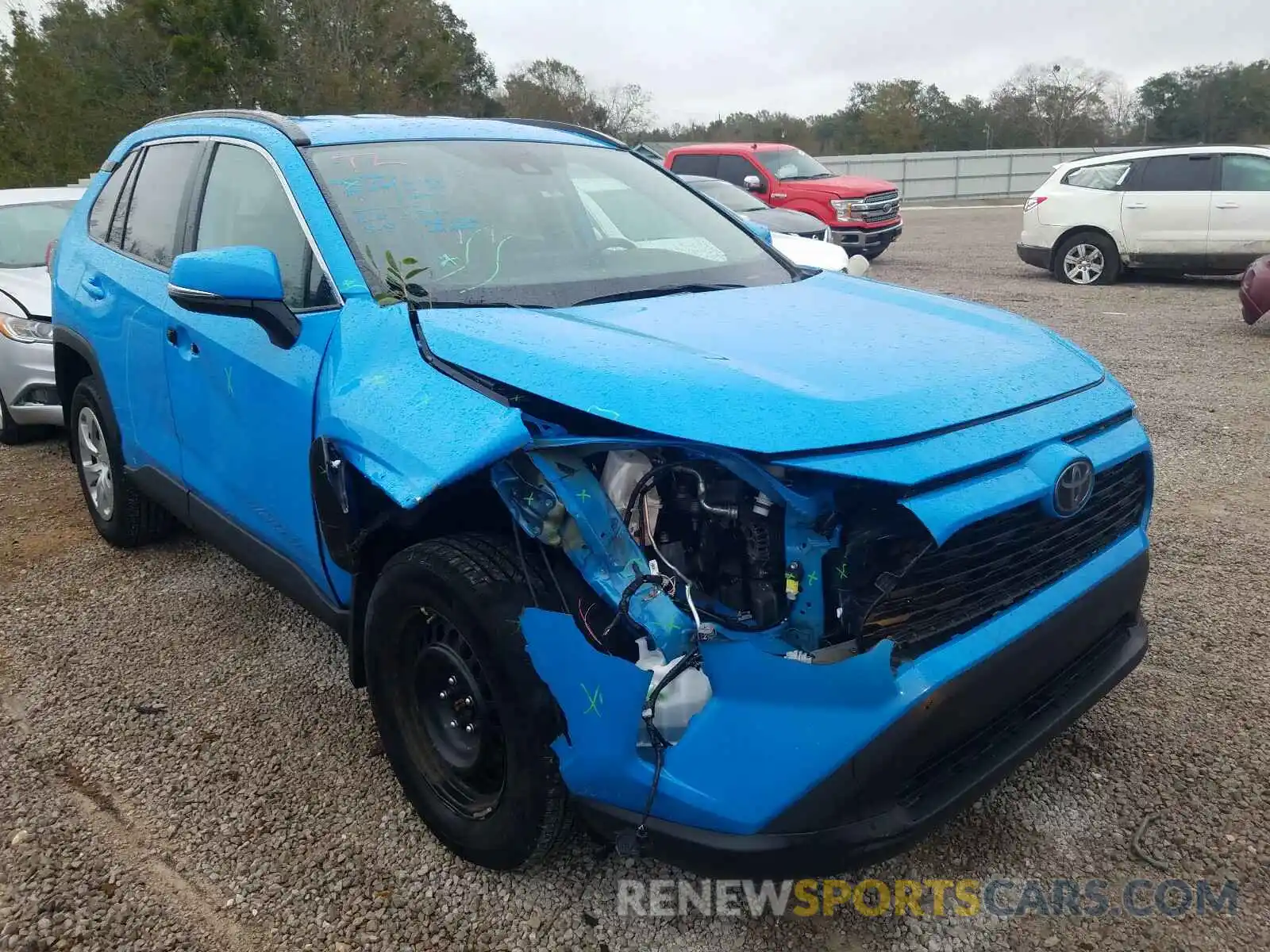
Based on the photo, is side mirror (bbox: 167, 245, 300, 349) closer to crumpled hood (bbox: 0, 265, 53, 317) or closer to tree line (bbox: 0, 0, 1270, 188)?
crumpled hood (bbox: 0, 265, 53, 317)

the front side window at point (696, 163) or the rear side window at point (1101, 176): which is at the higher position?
the front side window at point (696, 163)

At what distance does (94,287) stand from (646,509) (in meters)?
3.02

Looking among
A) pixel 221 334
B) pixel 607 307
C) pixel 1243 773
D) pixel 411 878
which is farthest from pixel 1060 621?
pixel 221 334

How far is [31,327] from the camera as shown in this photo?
5.56m

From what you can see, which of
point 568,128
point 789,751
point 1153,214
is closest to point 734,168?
point 1153,214

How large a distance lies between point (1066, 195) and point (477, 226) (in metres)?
11.0

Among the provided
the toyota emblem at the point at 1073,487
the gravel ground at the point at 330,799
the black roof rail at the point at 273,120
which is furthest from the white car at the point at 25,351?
the toyota emblem at the point at 1073,487

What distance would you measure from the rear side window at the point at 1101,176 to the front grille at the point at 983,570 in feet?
35.5

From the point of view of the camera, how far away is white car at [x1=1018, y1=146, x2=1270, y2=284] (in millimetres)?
10883

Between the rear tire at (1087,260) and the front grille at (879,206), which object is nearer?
the rear tire at (1087,260)

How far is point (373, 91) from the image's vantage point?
31.5 m

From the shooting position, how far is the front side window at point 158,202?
3.51 m

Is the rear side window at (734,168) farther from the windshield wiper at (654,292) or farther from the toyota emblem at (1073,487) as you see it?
the toyota emblem at (1073,487)

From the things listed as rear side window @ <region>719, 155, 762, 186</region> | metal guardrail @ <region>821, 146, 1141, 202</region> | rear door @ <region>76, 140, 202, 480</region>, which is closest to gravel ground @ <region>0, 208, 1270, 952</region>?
rear door @ <region>76, 140, 202, 480</region>
